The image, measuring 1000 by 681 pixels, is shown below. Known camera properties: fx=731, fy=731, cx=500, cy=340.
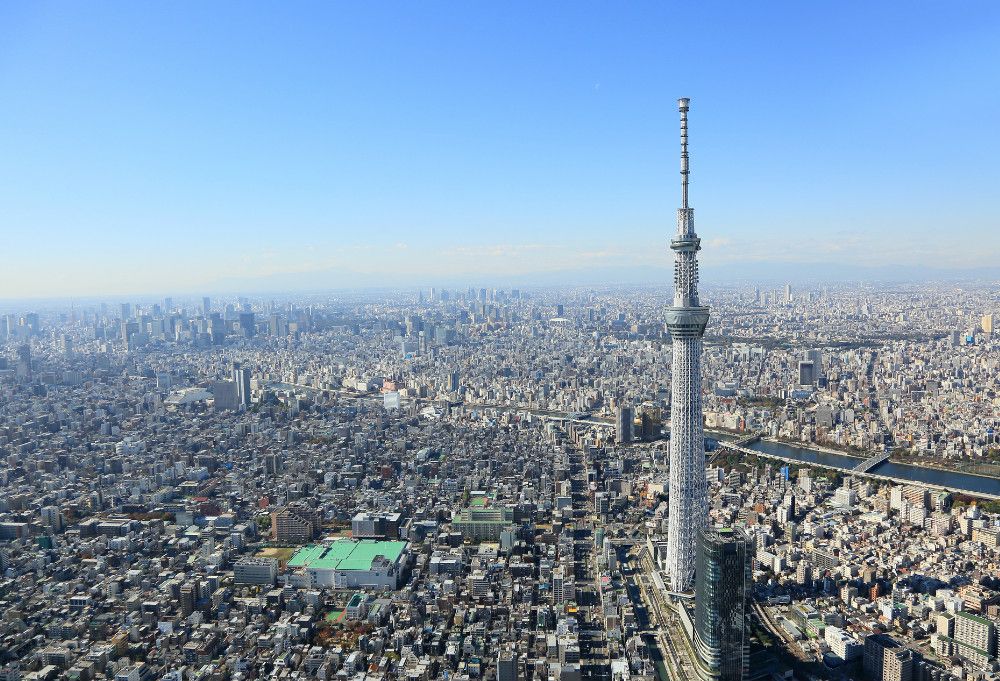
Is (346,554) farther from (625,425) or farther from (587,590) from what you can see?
(625,425)

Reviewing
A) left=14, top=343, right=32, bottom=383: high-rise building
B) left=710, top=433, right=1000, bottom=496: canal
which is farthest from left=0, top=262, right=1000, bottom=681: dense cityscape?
left=710, top=433, right=1000, bottom=496: canal

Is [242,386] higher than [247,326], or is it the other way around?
[247,326]

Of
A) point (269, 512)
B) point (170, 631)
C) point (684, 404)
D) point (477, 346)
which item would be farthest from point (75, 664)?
point (477, 346)

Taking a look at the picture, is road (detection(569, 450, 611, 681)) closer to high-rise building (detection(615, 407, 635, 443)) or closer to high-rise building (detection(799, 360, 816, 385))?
high-rise building (detection(615, 407, 635, 443))

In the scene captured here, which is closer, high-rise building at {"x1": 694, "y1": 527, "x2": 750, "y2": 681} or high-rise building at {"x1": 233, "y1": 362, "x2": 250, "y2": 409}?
high-rise building at {"x1": 694, "y1": 527, "x2": 750, "y2": 681}

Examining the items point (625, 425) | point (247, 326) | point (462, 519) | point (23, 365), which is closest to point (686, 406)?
point (462, 519)

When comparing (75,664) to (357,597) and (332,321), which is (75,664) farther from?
(332,321)

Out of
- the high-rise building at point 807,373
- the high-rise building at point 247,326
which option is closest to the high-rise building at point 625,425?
the high-rise building at point 807,373
